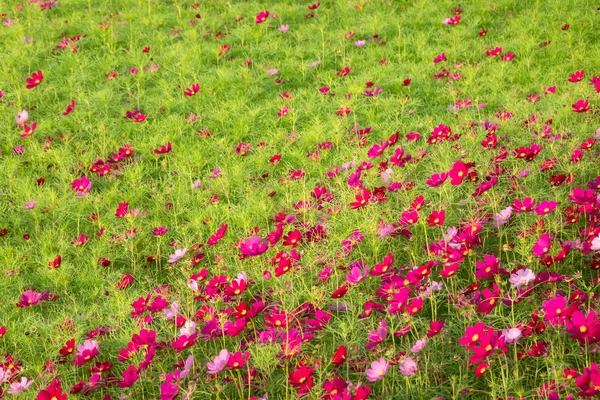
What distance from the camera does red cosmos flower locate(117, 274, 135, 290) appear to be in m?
3.01

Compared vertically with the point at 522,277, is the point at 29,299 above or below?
below

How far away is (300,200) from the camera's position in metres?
3.58

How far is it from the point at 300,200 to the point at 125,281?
3.37 feet

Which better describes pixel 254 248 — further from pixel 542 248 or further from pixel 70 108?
pixel 70 108

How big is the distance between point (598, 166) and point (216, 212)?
6.41 ft

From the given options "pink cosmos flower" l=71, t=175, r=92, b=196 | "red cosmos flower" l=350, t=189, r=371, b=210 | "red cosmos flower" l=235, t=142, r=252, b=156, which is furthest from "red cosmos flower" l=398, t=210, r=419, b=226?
"pink cosmos flower" l=71, t=175, r=92, b=196

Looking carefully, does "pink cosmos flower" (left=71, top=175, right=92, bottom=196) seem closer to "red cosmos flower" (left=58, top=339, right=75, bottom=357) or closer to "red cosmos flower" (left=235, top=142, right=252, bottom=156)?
"red cosmos flower" (left=235, top=142, right=252, bottom=156)

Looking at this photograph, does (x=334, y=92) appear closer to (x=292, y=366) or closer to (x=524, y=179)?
(x=524, y=179)

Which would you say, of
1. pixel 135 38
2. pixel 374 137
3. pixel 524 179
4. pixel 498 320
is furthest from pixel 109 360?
pixel 135 38

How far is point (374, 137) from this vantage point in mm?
4359

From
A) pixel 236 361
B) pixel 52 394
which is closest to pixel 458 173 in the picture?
pixel 236 361

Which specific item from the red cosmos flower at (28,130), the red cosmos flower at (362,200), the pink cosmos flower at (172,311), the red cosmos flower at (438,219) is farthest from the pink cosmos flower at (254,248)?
the red cosmos flower at (28,130)

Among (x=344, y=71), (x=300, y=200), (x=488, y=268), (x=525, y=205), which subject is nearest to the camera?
(x=488, y=268)

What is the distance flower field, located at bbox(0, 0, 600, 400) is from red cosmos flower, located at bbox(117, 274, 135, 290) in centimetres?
3
